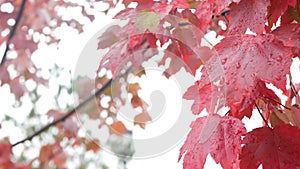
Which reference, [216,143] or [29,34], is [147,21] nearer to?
[216,143]

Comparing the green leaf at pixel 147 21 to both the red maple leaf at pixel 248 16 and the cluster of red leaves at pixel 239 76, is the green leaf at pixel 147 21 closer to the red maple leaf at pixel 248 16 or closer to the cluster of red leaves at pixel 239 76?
the cluster of red leaves at pixel 239 76

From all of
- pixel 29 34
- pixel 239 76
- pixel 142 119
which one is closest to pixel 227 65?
pixel 239 76

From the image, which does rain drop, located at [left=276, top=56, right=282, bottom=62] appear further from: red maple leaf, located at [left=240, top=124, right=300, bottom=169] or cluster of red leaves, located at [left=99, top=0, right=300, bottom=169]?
red maple leaf, located at [left=240, top=124, right=300, bottom=169]

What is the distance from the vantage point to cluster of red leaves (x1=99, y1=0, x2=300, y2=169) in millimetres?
613

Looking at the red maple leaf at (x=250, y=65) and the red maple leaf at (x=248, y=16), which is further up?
the red maple leaf at (x=248, y=16)

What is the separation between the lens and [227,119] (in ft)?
2.18

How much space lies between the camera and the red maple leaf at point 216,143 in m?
0.63

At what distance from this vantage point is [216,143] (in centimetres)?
64

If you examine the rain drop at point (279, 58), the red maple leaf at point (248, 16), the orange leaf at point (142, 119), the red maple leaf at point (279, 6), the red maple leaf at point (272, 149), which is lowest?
the orange leaf at point (142, 119)

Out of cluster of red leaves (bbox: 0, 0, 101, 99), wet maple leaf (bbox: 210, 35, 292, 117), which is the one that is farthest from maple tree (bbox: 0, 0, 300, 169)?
cluster of red leaves (bbox: 0, 0, 101, 99)

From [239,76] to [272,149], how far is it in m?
0.14

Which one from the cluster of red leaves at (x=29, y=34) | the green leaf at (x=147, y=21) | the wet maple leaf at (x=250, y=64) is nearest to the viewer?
the wet maple leaf at (x=250, y=64)

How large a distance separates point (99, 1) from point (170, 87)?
968 millimetres

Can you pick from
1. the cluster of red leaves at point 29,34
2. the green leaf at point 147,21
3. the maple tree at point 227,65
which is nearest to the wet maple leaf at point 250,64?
the maple tree at point 227,65
